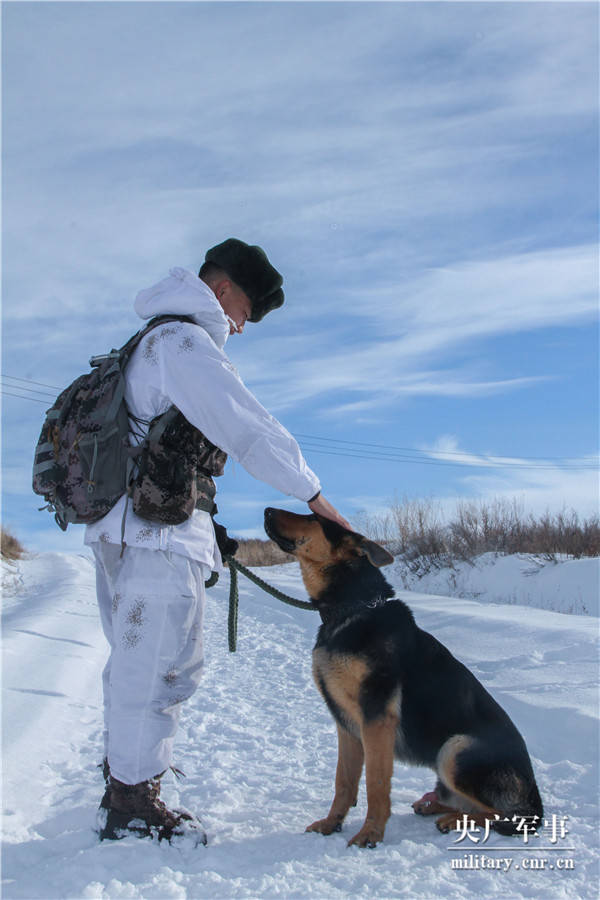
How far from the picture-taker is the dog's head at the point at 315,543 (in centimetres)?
350

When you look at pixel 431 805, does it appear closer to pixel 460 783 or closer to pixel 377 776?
pixel 460 783

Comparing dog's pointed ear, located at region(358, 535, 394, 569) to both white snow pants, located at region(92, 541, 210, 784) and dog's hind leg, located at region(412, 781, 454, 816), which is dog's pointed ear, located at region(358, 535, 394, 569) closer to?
white snow pants, located at region(92, 541, 210, 784)

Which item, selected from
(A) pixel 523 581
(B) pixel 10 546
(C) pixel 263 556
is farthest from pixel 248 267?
(C) pixel 263 556

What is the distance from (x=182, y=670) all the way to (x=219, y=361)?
53.4 inches

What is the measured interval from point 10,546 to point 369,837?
2083 cm

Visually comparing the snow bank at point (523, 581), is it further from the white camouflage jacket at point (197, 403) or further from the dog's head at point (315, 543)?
the white camouflage jacket at point (197, 403)

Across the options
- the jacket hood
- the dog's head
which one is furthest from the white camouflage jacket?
the dog's head

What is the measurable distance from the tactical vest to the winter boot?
44.5 inches

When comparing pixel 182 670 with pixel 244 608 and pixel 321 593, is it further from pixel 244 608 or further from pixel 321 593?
pixel 244 608

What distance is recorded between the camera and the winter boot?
2869 mm

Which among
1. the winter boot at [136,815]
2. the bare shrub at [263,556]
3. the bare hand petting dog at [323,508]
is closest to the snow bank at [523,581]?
the bare shrub at [263,556]

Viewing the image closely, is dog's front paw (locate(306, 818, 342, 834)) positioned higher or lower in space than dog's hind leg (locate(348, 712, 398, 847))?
lower

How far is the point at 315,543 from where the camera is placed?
Answer: 11.6 feet

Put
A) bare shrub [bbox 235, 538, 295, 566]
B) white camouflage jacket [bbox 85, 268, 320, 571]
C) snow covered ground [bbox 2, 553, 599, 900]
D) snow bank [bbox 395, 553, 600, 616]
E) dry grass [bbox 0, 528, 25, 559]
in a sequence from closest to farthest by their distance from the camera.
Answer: snow covered ground [bbox 2, 553, 599, 900], white camouflage jacket [bbox 85, 268, 320, 571], snow bank [bbox 395, 553, 600, 616], dry grass [bbox 0, 528, 25, 559], bare shrub [bbox 235, 538, 295, 566]
